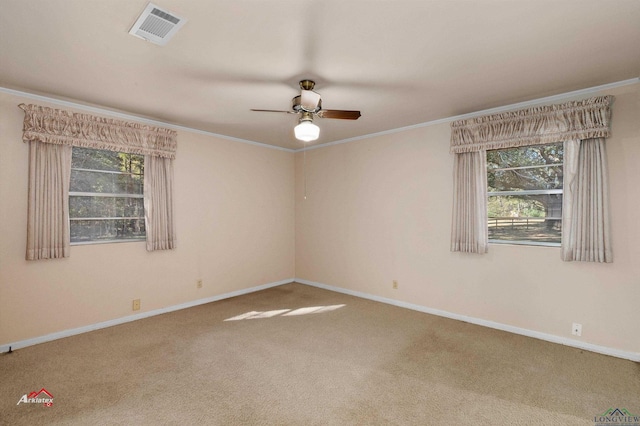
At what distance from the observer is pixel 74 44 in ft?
7.23

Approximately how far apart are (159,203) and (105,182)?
0.63 m

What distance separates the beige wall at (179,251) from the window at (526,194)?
11.3ft

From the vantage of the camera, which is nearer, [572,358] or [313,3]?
[313,3]

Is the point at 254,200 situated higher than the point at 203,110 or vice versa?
the point at 203,110

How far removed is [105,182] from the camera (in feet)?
12.2

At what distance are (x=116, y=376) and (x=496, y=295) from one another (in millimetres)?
3912

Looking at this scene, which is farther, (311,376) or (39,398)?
(311,376)

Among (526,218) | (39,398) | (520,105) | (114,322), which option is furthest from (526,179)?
(114,322)

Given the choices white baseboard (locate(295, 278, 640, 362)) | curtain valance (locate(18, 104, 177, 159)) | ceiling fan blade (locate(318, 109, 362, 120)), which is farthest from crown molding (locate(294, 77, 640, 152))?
curtain valance (locate(18, 104, 177, 159))

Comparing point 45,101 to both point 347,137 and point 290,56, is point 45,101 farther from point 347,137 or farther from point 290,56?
point 347,137

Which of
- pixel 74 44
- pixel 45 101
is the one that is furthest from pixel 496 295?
pixel 45 101

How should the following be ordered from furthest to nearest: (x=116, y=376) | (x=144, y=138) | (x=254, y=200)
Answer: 1. (x=254, y=200)
2. (x=144, y=138)
3. (x=116, y=376)

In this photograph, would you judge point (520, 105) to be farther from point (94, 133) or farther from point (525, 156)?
point (94, 133)

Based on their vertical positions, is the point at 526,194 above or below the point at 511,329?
above
